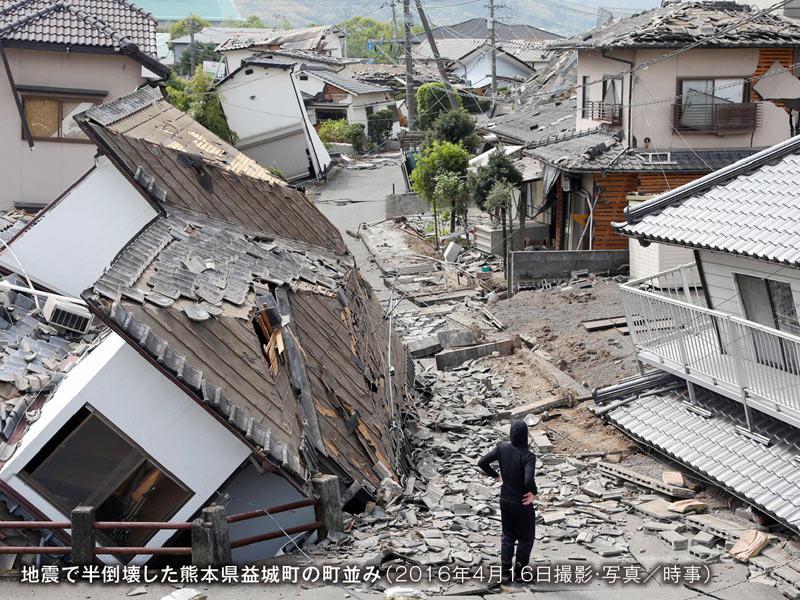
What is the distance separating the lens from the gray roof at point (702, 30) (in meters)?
28.0

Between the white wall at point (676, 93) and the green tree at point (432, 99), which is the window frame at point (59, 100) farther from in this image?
the green tree at point (432, 99)

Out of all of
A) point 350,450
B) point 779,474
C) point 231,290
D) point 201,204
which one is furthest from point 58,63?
point 779,474

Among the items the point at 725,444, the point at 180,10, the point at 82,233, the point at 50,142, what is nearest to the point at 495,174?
the point at 50,142

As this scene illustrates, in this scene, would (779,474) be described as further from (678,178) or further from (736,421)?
(678,178)

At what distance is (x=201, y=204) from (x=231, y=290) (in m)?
4.70

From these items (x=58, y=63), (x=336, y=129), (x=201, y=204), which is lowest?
(x=336, y=129)

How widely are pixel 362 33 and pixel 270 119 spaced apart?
91.1 metres

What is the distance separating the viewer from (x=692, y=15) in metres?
29.5

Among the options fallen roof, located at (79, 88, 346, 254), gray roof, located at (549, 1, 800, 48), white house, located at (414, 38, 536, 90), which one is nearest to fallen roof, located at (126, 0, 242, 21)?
white house, located at (414, 38, 536, 90)

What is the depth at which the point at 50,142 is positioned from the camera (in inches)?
961

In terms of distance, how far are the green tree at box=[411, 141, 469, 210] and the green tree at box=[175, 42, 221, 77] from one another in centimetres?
4668

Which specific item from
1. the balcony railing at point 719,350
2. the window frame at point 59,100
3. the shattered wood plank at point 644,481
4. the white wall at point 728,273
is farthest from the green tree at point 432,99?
the shattered wood plank at point 644,481

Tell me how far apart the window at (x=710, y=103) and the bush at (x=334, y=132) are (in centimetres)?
3361

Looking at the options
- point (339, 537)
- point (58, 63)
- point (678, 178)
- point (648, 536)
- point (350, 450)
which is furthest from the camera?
point (678, 178)
